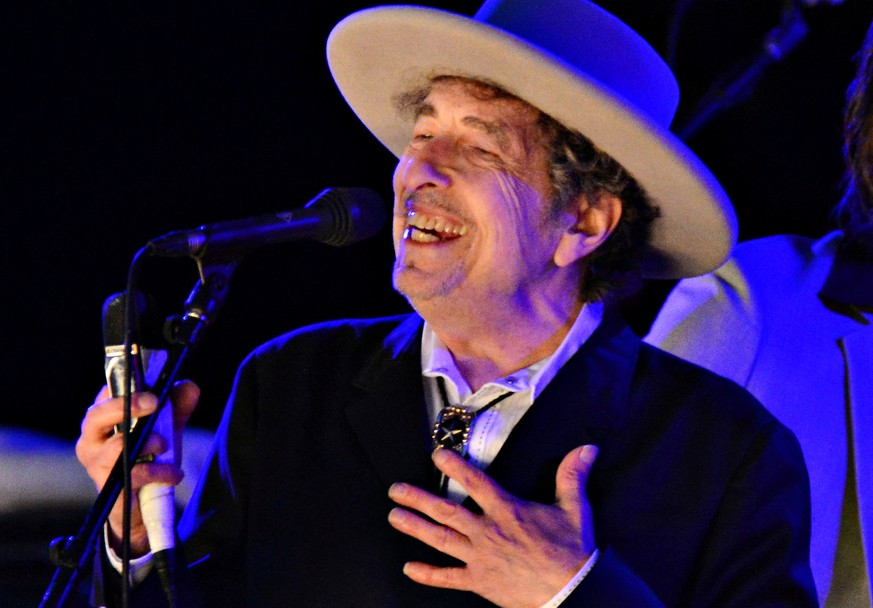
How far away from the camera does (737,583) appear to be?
190cm

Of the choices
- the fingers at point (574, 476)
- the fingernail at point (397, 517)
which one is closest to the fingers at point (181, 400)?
the fingernail at point (397, 517)

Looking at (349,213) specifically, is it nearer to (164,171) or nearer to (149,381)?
(149,381)

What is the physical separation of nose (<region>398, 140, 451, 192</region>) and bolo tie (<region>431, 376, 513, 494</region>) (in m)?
0.40

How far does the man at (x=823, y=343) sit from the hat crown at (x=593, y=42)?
1.74 feet

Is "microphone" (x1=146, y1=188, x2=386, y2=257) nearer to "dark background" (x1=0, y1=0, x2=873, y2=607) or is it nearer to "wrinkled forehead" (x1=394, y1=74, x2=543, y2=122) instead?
"wrinkled forehead" (x1=394, y1=74, x2=543, y2=122)

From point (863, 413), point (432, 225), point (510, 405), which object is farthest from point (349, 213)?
point (863, 413)

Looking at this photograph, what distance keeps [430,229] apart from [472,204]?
9 cm

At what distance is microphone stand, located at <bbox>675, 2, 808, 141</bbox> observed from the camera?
260 cm

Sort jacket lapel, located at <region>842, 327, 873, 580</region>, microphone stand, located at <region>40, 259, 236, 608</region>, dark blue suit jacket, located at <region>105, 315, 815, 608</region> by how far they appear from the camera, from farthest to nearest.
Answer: jacket lapel, located at <region>842, 327, 873, 580</region> < dark blue suit jacket, located at <region>105, 315, 815, 608</region> < microphone stand, located at <region>40, 259, 236, 608</region>

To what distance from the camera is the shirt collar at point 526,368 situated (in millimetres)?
2086

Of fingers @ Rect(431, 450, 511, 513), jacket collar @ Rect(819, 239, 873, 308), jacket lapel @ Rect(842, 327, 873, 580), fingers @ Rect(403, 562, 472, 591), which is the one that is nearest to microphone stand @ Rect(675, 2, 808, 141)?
jacket collar @ Rect(819, 239, 873, 308)

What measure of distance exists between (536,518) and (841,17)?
1.76m

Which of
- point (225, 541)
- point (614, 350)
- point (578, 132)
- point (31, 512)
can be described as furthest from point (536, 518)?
point (31, 512)

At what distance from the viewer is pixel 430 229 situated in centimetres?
207
